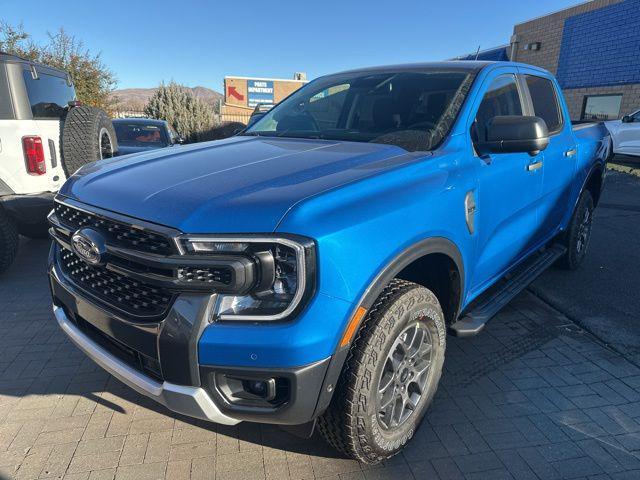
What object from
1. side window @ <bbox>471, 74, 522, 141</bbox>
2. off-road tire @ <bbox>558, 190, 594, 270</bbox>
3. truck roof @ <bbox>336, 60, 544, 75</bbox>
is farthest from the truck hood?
off-road tire @ <bbox>558, 190, 594, 270</bbox>

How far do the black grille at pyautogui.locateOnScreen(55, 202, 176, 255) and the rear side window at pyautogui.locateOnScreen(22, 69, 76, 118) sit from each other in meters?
3.17

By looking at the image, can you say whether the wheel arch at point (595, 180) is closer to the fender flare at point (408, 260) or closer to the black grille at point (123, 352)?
the fender flare at point (408, 260)

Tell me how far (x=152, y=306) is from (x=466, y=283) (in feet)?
5.76

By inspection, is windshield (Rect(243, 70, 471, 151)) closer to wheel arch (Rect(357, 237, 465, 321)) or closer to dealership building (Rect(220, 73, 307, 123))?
wheel arch (Rect(357, 237, 465, 321))

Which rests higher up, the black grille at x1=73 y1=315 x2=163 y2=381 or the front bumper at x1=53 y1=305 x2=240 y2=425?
the black grille at x1=73 y1=315 x2=163 y2=381

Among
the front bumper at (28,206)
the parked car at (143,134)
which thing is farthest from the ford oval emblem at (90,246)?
the parked car at (143,134)

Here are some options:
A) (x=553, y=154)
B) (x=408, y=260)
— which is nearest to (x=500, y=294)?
(x=553, y=154)

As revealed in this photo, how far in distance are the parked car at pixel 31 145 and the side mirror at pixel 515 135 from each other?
13.3 feet

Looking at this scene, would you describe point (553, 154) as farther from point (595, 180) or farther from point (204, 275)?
point (204, 275)

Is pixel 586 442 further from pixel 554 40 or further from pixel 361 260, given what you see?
pixel 554 40

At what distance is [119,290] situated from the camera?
2.04 m

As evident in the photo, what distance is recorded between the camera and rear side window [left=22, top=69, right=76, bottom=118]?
4699 millimetres

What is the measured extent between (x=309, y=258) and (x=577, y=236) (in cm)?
407

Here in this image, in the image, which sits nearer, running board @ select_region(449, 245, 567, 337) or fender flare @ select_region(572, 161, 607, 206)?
running board @ select_region(449, 245, 567, 337)
